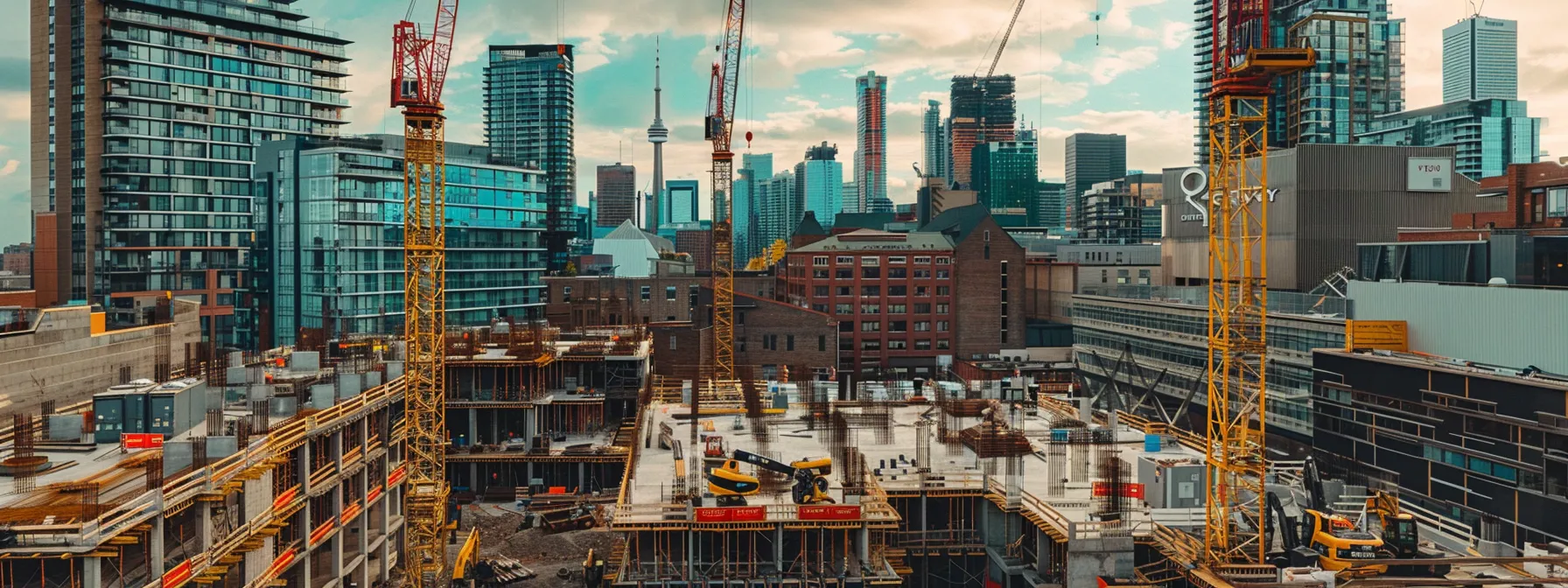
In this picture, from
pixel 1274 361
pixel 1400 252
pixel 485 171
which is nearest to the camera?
pixel 1400 252

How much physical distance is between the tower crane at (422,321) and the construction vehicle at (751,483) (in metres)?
14.3

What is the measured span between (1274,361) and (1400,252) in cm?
1000

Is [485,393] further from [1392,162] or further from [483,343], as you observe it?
[1392,162]

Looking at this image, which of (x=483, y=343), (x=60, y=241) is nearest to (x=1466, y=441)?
(x=483, y=343)

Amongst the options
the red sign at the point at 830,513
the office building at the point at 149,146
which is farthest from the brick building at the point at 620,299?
the red sign at the point at 830,513

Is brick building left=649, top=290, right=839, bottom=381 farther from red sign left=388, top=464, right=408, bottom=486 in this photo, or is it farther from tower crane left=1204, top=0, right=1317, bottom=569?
tower crane left=1204, top=0, right=1317, bottom=569

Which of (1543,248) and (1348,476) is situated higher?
(1543,248)

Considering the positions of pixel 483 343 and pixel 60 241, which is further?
pixel 60 241

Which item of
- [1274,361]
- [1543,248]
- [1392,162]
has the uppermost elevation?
[1392,162]

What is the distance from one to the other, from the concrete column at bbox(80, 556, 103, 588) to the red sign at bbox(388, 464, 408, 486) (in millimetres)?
24790

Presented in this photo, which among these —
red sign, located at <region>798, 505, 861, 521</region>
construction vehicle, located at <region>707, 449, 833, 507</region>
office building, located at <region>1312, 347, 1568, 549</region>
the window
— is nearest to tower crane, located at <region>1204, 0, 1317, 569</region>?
red sign, located at <region>798, 505, 861, 521</region>

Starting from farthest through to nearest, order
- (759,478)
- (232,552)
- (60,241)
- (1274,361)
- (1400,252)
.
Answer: (60,241) → (1274,361) → (1400,252) → (759,478) → (232,552)

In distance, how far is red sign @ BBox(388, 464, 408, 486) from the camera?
169 feet

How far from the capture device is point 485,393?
221ft
